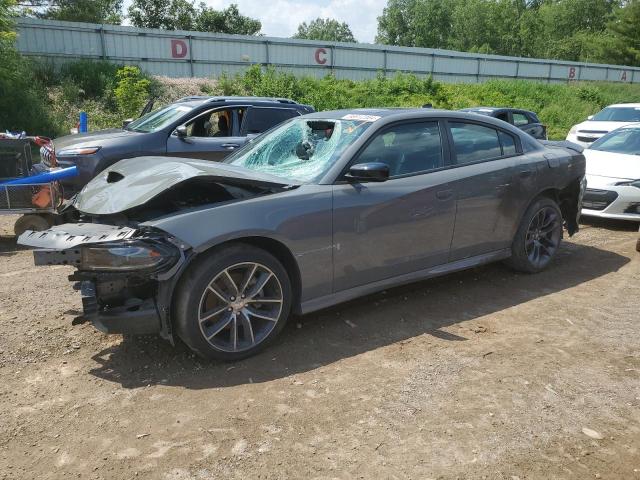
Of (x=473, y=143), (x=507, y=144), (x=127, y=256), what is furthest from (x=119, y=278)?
(x=507, y=144)

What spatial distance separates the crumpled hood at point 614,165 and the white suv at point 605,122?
18.8 feet

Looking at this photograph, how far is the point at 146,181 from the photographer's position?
3.90m

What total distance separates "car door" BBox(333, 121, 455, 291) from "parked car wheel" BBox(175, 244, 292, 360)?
0.51m

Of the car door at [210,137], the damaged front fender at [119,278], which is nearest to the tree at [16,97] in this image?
the car door at [210,137]

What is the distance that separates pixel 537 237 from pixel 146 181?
3888 millimetres

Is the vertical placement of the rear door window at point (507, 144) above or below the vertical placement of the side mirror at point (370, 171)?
above

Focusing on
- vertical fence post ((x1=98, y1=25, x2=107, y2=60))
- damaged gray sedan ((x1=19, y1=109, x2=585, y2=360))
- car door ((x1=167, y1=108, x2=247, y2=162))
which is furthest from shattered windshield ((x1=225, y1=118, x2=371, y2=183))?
vertical fence post ((x1=98, y1=25, x2=107, y2=60))

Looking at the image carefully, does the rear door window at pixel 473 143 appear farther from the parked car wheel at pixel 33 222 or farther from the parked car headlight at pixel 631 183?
the parked car wheel at pixel 33 222

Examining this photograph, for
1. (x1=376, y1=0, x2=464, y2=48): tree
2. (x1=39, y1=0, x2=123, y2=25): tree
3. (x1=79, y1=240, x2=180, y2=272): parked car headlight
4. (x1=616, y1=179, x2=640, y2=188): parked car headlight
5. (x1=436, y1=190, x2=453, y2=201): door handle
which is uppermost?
(x1=376, y1=0, x2=464, y2=48): tree

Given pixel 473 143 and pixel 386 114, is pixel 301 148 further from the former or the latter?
pixel 473 143

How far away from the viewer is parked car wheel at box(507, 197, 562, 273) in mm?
5480

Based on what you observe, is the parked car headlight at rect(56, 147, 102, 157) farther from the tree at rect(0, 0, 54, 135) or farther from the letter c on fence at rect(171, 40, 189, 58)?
the letter c on fence at rect(171, 40, 189, 58)

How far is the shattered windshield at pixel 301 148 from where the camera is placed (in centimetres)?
433

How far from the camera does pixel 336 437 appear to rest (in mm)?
2938
